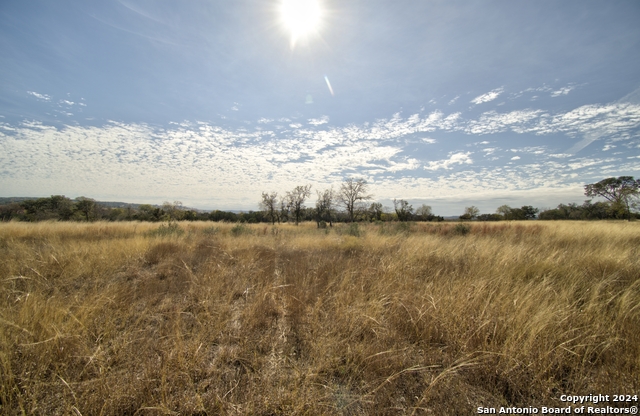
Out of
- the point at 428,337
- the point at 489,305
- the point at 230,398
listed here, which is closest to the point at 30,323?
the point at 230,398

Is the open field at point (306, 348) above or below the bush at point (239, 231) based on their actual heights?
below

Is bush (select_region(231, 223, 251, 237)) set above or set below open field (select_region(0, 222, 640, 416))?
above

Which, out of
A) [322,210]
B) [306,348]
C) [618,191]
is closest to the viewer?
[306,348]

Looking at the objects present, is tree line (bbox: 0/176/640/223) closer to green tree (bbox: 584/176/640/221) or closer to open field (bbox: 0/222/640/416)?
green tree (bbox: 584/176/640/221)

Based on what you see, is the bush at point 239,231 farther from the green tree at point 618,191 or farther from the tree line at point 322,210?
the green tree at point 618,191

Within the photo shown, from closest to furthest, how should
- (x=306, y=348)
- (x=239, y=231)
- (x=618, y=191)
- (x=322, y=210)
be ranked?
1. (x=306, y=348)
2. (x=239, y=231)
3. (x=618, y=191)
4. (x=322, y=210)

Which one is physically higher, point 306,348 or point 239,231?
point 239,231

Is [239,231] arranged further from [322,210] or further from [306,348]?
[322,210]

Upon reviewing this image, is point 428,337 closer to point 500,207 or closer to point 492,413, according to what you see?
point 492,413

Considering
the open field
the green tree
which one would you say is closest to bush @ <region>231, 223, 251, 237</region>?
the open field

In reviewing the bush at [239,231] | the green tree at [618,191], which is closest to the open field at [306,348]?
the bush at [239,231]

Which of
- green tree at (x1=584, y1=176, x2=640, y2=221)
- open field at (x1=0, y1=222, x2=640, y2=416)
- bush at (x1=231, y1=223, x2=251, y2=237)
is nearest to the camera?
open field at (x1=0, y1=222, x2=640, y2=416)

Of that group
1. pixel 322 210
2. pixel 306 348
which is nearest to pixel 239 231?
pixel 306 348

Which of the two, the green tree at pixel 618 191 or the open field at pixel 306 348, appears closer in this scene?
the open field at pixel 306 348
